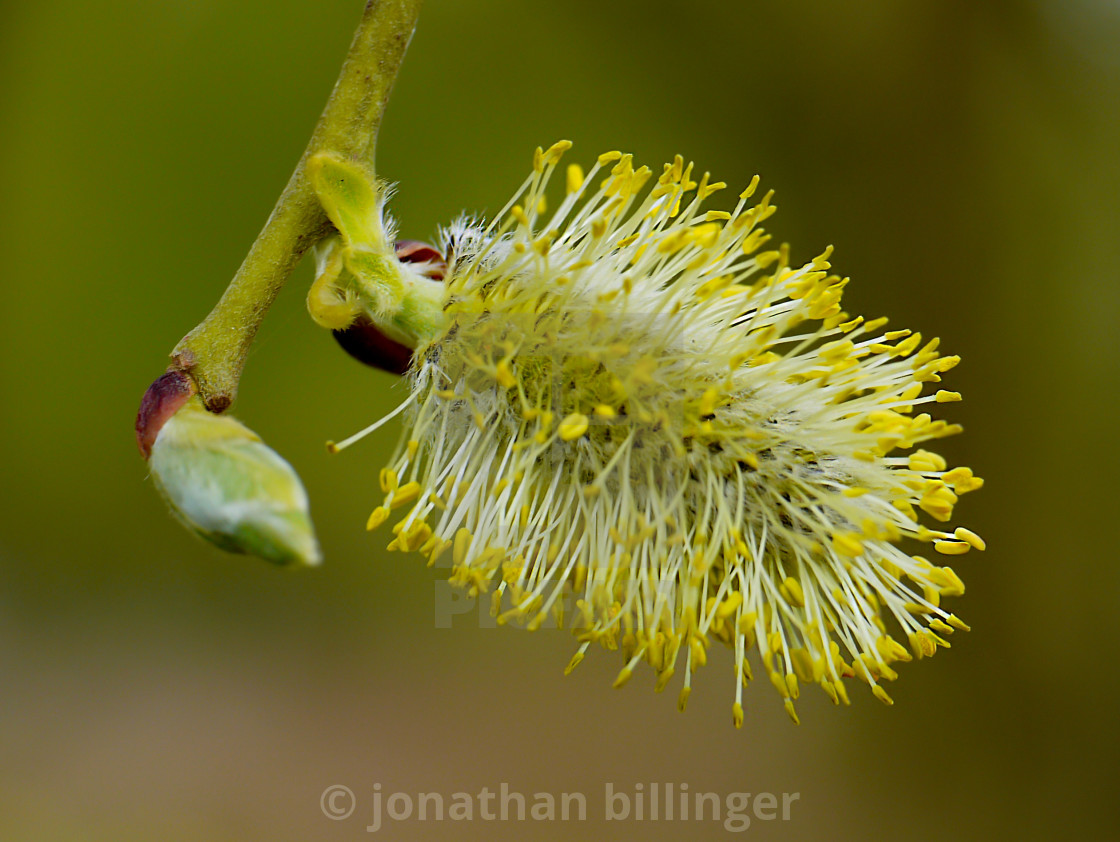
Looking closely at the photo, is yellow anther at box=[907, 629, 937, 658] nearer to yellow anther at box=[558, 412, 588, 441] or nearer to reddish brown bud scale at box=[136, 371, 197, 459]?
yellow anther at box=[558, 412, 588, 441]

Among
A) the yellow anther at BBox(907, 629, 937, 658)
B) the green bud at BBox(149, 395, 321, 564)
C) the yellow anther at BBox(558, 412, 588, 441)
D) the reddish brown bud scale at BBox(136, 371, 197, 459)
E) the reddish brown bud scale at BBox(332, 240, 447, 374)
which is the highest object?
the reddish brown bud scale at BBox(332, 240, 447, 374)

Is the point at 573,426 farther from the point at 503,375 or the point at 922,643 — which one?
the point at 922,643

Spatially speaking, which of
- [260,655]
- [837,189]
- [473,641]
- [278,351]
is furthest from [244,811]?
[837,189]

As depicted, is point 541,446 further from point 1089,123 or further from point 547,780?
point 1089,123

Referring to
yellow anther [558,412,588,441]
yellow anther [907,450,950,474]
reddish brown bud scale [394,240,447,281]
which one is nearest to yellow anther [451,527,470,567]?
yellow anther [558,412,588,441]

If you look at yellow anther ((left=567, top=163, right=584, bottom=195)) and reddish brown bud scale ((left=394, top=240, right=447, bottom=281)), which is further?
reddish brown bud scale ((left=394, top=240, right=447, bottom=281))

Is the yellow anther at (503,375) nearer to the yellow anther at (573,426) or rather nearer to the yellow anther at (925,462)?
the yellow anther at (573,426)
